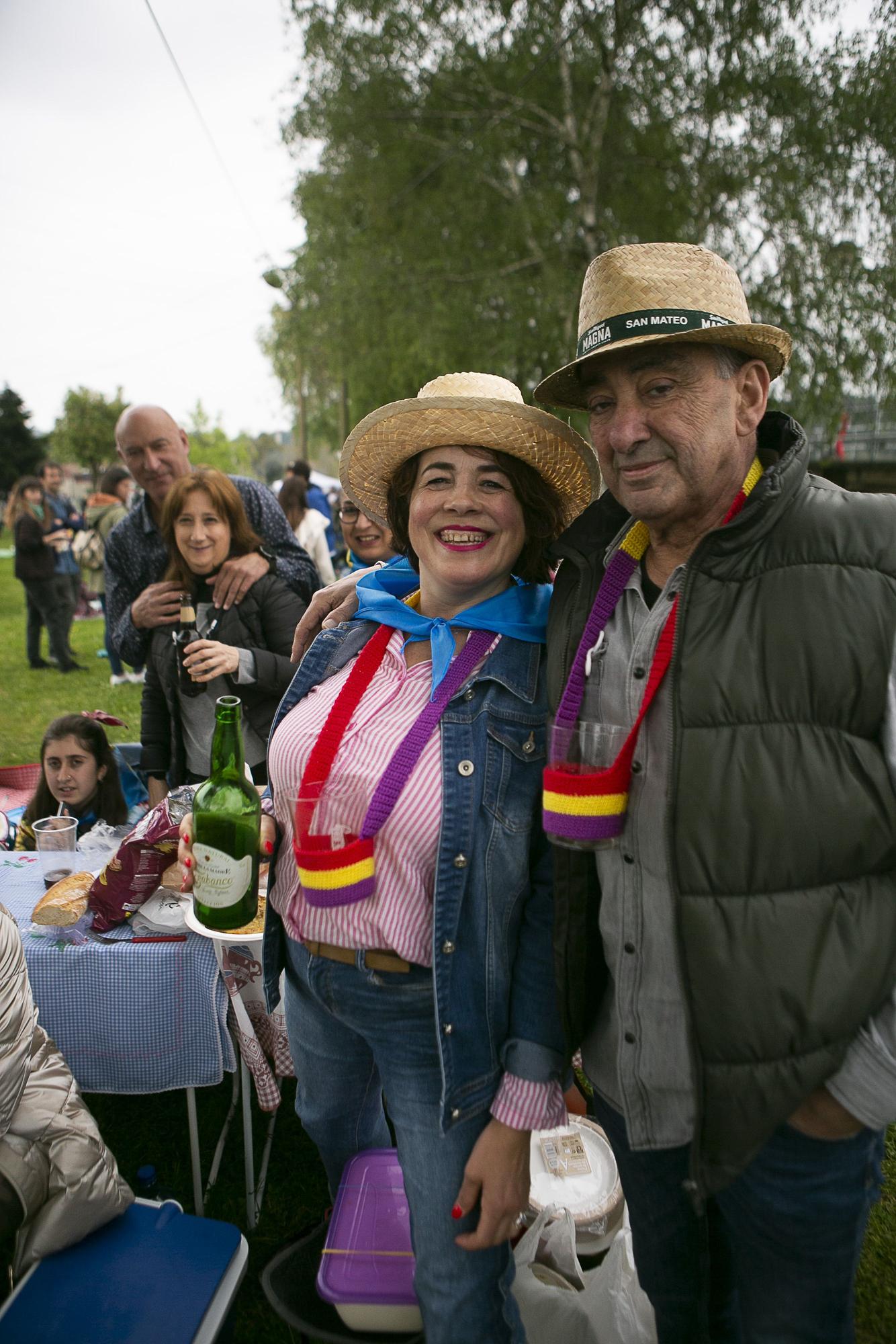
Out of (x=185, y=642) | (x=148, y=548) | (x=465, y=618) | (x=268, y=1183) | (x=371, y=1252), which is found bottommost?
(x=268, y=1183)

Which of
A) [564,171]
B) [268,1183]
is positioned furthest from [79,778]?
[564,171]

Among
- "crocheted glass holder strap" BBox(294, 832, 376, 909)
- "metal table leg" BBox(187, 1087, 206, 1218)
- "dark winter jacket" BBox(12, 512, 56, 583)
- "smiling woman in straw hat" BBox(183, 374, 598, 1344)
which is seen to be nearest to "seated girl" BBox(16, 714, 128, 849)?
"metal table leg" BBox(187, 1087, 206, 1218)

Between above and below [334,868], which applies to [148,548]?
above

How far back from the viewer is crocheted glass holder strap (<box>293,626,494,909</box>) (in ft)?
5.04

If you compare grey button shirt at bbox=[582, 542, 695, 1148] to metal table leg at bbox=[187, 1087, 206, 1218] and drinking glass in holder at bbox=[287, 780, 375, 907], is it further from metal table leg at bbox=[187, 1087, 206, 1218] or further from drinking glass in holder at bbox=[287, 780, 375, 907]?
metal table leg at bbox=[187, 1087, 206, 1218]

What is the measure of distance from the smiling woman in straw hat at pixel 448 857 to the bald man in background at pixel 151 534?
1.84 m

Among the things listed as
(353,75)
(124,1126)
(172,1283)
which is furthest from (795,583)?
(353,75)

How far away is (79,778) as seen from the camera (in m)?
3.77

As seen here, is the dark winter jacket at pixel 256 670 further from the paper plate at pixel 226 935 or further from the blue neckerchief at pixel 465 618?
the blue neckerchief at pixel 465 618

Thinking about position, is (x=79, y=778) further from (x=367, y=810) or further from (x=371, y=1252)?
(x=367, y=810)

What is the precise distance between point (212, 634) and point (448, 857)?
215 cm

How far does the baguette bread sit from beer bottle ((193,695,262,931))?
3.02 feet

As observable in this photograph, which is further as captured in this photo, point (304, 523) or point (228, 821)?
point (304, 523)

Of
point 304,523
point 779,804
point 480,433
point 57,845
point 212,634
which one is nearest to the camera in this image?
point 779,804
